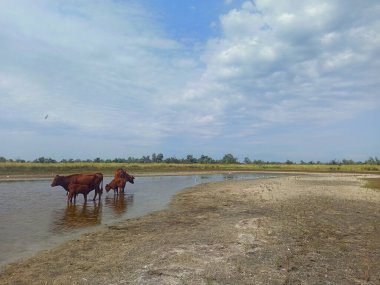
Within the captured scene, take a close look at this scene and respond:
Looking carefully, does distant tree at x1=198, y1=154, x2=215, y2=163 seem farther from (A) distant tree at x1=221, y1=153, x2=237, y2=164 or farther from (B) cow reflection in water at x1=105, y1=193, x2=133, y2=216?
(B) cow reflection in water at x1=105, y1=193, x2=133, y2=216

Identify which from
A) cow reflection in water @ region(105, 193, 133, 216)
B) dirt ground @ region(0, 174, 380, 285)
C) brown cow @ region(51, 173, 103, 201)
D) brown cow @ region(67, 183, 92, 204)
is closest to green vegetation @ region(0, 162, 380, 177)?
brown cow @ region(51, 173, 103, 201)

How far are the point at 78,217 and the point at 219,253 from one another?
33.7 ft

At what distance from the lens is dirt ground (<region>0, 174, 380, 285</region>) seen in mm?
8680

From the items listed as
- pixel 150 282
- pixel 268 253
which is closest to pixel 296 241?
pixel 268 253

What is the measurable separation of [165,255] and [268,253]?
9.37ft

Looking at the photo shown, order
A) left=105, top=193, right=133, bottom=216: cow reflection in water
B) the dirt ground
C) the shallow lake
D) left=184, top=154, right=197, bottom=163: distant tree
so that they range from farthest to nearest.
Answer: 1. left=184, top=154, right=197, bottom=163: distant tree
2. left=105, top=193, right=133, bottom=216: cow reflection in water
3. the shallow lake
4. the dirt ground

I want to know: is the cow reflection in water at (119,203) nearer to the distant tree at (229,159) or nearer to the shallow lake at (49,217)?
the shallow lake at (49,217)

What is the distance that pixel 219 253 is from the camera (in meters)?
10.6

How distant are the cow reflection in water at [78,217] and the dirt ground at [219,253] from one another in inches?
71.2

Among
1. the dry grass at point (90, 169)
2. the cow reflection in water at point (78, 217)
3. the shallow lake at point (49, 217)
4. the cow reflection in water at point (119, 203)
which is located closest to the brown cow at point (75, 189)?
the shallow lake at point (49, 217)

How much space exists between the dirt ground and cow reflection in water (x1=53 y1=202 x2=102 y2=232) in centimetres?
181

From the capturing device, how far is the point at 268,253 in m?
10.6

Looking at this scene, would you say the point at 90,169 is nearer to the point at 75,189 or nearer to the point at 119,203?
the point at 119,203

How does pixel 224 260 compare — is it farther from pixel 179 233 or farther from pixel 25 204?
pixel 25 204
